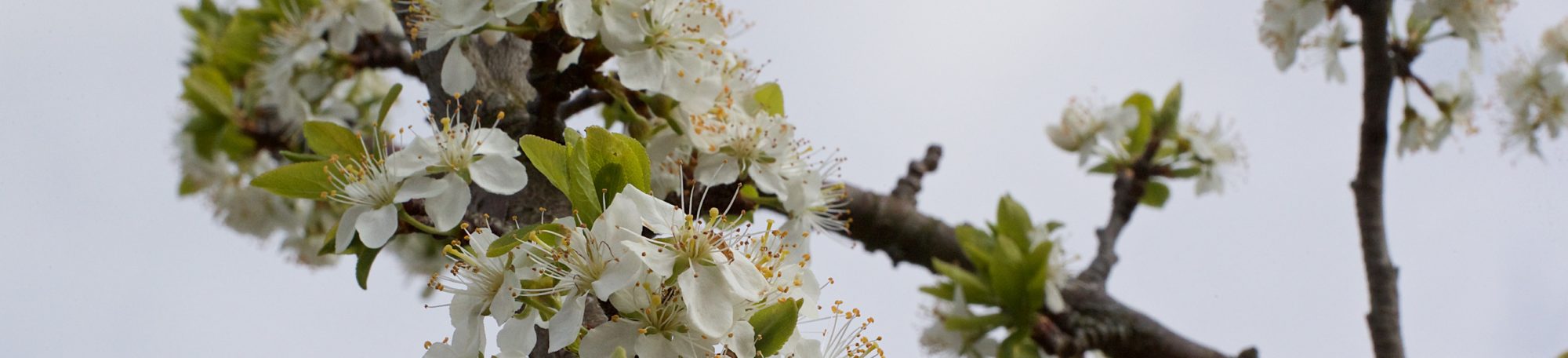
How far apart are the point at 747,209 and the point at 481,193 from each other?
0.34 m

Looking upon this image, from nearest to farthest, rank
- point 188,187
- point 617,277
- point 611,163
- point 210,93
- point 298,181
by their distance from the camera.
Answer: point 617,277, point 611,163, point 298,181, point 210,93, point 188,187

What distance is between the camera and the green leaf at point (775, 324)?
39.9 inches

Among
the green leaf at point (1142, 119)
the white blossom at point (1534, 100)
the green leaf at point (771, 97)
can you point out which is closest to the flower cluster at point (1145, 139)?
the green leaf at point (1142, 119)

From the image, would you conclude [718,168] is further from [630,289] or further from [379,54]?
[379,54]

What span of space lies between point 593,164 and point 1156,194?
250 cm

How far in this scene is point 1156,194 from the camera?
326 centimetres

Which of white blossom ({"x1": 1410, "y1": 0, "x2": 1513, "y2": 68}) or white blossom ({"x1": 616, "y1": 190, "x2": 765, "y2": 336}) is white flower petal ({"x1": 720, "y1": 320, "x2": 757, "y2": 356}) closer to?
white blossom ({"x1": 616, "y1": 190, "x2": 765, "y2": 336})

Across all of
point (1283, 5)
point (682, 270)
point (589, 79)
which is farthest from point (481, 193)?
point (1283, 5)

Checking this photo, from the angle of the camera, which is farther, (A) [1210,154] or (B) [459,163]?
(A) [1210,154]

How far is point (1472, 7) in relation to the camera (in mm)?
2734

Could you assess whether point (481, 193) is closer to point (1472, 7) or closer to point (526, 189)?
point (526, 189)

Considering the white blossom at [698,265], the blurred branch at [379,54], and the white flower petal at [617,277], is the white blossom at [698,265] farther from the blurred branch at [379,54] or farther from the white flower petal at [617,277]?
the blurred branch at [379,54]

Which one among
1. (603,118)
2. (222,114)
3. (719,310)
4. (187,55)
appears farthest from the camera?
(187,55)

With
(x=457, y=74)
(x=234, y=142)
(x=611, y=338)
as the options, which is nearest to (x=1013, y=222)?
(x=457, y=74)
